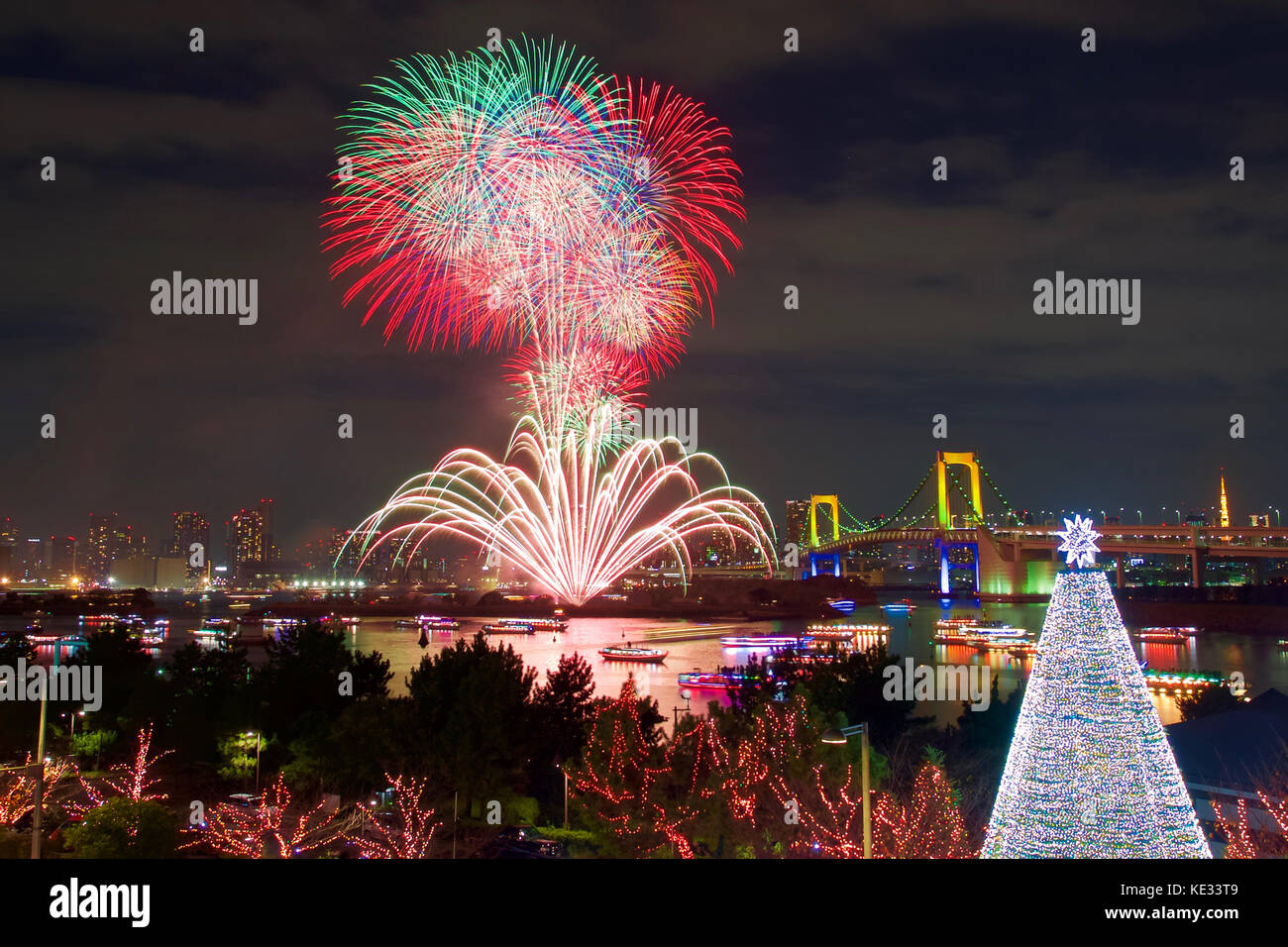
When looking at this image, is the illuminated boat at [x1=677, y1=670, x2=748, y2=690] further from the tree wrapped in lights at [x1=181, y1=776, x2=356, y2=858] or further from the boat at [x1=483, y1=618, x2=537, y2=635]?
the boat at [x1=483, y1=618, x2=537, y2=635]

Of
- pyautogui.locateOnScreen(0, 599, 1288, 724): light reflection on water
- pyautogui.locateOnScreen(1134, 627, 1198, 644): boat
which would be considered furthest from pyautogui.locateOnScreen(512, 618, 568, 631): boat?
pyautogui.locateOnScreen(1134, 627, 1198, 644): boat

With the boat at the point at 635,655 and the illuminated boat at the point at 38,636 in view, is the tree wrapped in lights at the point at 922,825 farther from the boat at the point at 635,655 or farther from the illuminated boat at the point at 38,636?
the illuminated boat at the point at 38,636

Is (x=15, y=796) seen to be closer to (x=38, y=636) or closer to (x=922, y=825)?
(x=922, y=825)

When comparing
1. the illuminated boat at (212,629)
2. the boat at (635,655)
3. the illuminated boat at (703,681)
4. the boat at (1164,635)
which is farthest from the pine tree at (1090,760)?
the illuminated boat at (212,629)

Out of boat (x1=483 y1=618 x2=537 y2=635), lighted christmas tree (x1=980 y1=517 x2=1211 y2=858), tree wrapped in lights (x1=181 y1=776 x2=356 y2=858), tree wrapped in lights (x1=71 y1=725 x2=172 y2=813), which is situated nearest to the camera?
lighted christmas tree (x1=980 y1=517 x2=1211 y2=858)

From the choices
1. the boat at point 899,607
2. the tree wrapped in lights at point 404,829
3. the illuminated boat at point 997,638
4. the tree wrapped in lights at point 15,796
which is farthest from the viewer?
the boat at point 899,607
